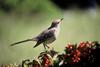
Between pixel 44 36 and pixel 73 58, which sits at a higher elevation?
pixel 73 58

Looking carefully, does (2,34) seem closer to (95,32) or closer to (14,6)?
(14,6)

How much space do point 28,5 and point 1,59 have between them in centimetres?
76

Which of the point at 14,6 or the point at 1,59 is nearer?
the point at 1,59

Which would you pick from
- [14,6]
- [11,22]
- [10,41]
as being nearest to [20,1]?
[14,6]

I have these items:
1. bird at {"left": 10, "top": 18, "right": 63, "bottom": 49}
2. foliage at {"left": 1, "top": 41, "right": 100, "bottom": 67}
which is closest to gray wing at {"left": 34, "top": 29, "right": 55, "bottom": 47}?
bird at {"left": 10, "top": 18, "right": 63, "bottom": 49}

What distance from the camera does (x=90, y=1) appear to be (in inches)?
142

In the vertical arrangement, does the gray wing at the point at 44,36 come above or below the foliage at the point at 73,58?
below

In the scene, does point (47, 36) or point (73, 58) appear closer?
point (73, 58)

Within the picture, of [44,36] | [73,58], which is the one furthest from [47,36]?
[73,58]

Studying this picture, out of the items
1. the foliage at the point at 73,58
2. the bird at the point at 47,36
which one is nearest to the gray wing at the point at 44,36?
the bird at the point at 47,36

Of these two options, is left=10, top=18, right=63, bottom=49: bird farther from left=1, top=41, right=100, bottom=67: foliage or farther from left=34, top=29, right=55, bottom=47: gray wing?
left=1, top=41, right=100, bottom=67: foliage

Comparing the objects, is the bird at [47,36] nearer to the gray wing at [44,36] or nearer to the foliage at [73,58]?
the gray wing at [44,36]

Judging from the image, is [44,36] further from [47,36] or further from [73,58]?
[73,58]

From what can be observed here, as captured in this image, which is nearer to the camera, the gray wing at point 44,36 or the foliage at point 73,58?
the foliage at point 73,58
